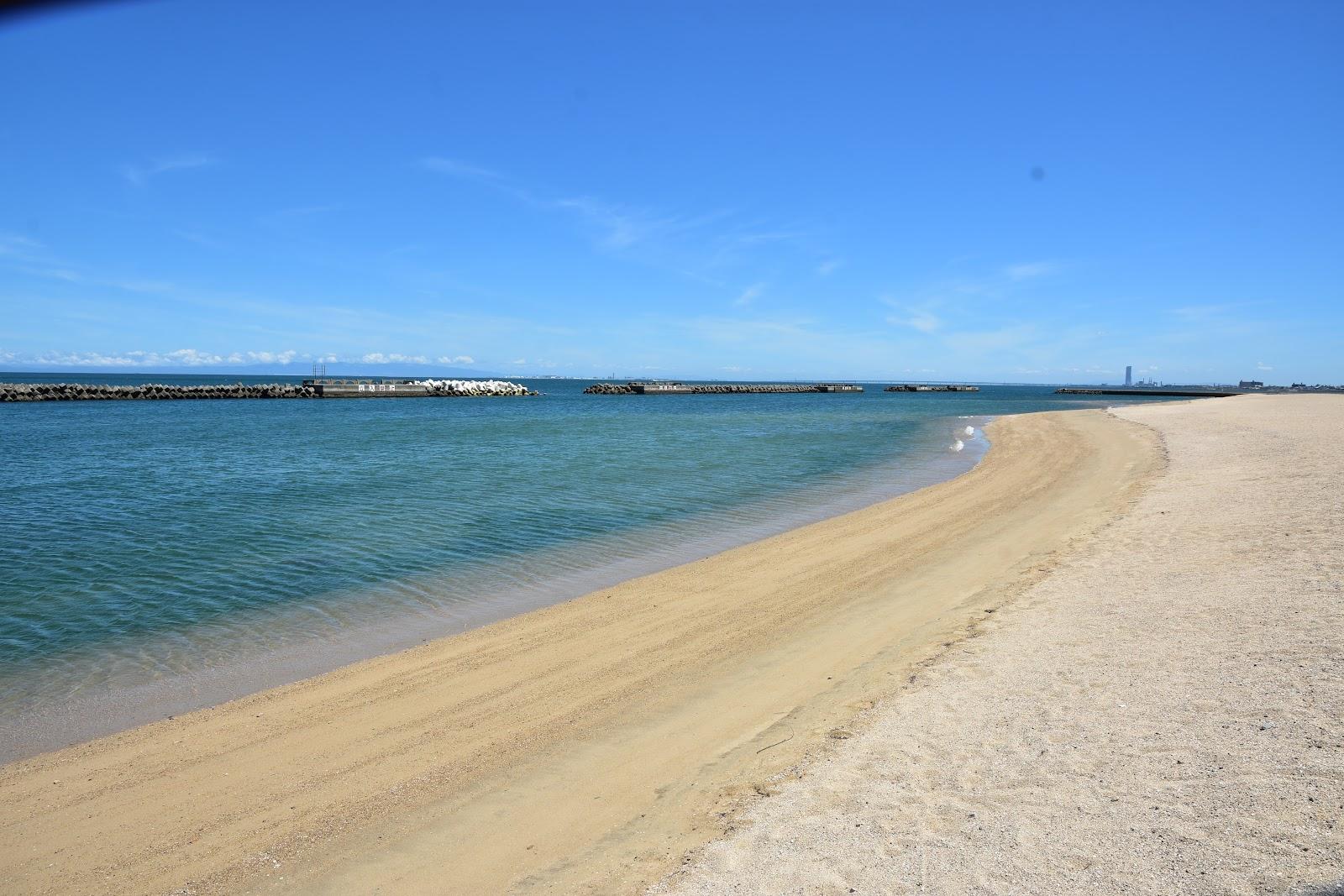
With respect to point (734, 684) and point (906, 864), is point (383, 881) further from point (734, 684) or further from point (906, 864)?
point (734, 684)

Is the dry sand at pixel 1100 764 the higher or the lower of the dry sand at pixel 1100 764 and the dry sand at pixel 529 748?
the higher

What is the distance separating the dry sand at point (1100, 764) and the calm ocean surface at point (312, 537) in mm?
5969

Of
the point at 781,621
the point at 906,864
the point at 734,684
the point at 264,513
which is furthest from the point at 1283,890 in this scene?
the point at 264,513

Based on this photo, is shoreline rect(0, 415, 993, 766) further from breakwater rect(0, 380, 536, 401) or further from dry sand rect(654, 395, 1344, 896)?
breakwater rect(0, 380, 536, 401)

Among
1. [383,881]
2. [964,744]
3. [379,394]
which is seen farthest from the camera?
[379,394]

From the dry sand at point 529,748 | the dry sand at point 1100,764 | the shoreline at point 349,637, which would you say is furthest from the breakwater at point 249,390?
the dry sand at point 1100,764

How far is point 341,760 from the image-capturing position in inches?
232

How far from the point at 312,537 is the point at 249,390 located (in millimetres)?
97047

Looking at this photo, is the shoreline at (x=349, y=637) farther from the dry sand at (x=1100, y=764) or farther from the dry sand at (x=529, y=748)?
the dry sand at (x=1100, y=764)

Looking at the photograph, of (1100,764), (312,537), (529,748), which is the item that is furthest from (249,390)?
(1100,764)

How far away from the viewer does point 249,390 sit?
98.6 metres

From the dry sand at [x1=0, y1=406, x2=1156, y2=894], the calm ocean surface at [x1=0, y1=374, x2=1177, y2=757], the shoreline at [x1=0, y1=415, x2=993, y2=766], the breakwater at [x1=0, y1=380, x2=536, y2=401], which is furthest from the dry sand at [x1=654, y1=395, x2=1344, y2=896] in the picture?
the breakwater at [x1=0, y1=380, x2=536, y2=401]

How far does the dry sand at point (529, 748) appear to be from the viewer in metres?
4.54

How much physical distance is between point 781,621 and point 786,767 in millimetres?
3831
